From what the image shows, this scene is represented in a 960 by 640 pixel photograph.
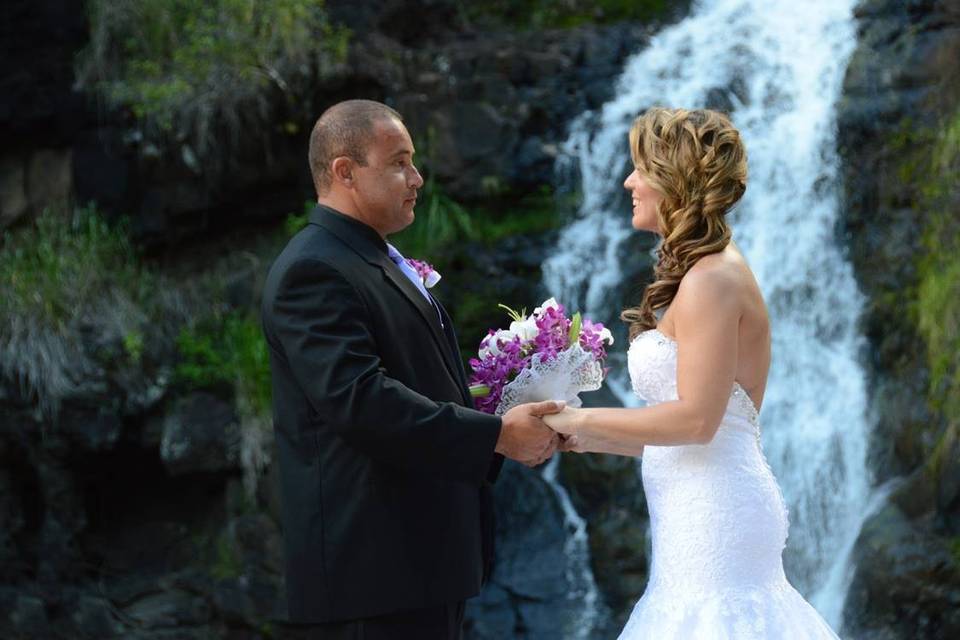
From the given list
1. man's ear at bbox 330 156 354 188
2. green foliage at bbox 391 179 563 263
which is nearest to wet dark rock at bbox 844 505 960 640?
green foliage at bbox 391 179 563 263

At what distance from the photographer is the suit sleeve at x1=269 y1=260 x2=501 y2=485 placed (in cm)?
320

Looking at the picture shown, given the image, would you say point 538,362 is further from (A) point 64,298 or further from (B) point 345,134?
(A) point 64,298

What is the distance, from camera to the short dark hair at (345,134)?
347 cm

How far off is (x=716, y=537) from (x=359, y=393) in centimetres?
95

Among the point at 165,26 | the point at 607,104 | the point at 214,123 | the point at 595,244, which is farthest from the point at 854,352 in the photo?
the point at 165,26

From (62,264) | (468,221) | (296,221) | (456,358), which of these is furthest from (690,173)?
(62,264)

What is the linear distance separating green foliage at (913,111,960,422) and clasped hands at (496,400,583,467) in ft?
12.9

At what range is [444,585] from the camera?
3.37m

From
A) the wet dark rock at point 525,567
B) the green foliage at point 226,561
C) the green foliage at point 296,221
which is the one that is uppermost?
the green foliage at point 296,221

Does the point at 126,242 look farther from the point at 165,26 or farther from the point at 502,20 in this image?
the point at 502,20

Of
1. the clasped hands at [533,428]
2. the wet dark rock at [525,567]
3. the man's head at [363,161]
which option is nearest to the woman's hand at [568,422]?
the clasped hands at [533,428]

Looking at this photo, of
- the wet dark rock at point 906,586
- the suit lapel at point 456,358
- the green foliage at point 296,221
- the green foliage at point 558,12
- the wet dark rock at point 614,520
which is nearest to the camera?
the suit lapel at point 456,358

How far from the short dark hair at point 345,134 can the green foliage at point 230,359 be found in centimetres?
476

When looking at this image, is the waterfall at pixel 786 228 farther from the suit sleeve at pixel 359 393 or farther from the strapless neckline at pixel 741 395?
the suit sleeve at pixel 359 393
